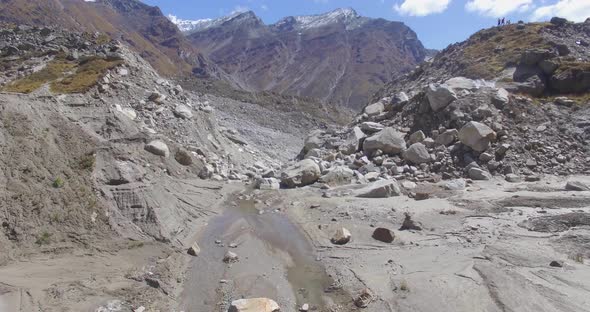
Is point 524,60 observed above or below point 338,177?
above

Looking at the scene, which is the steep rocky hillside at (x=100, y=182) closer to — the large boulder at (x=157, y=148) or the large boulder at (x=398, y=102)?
the large boulder at (x=157, y=148)

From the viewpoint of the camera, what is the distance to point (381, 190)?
71.0 ft

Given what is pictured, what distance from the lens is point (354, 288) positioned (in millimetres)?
12992

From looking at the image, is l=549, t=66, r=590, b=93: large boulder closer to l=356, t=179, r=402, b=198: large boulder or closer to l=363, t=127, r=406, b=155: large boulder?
l=363, t=127, r=406, b=155: large boulder

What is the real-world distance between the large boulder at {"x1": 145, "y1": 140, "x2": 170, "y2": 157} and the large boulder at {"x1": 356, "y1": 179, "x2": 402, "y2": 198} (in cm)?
1072

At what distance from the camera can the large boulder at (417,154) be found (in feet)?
86.8

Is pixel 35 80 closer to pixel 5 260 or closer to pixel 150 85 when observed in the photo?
pixel 150 85

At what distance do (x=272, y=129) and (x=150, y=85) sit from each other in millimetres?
24813

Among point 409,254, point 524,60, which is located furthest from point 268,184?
point 524,60

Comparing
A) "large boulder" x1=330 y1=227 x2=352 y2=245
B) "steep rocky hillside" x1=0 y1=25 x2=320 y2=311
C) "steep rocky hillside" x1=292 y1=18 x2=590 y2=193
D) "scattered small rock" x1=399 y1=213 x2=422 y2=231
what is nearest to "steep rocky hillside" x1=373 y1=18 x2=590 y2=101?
"steep rocky hillside" x1=292 y1=18 x2=590 y2=193

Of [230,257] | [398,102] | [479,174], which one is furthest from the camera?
[398,102]

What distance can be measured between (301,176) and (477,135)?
34.7 ft

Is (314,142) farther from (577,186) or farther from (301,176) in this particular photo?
(577,186)

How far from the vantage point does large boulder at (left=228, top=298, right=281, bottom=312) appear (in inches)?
442
